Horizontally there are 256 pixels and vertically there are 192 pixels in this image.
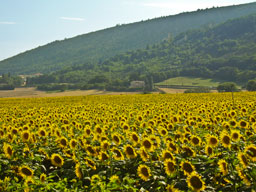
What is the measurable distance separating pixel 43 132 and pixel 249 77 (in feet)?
369

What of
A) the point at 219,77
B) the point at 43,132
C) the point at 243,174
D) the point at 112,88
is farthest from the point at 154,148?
the point at 219,77

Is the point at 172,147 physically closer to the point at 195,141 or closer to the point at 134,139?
the point at 195,141

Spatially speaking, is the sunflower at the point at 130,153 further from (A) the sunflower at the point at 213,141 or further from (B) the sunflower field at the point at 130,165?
(A) the sunflower at the point at 213,141

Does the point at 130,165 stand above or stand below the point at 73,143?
below

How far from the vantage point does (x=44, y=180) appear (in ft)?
16.7

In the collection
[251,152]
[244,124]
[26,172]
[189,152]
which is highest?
[244,124]

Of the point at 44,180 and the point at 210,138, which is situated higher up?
the point at 210,138

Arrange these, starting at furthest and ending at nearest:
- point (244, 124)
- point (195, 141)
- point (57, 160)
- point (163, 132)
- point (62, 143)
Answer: point (244, 124) → point (163, 132) → point (62, 143) → point (195, 141) → point (57, 160)

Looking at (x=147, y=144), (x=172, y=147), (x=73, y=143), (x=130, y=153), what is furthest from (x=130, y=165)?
(x=73, y=143)

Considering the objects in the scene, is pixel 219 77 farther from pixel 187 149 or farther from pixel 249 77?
pixel 187 149

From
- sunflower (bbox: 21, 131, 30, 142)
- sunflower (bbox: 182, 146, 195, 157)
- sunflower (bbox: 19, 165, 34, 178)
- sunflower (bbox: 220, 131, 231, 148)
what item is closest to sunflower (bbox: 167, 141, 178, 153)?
sunflower (bbox: 182, 146, 195, 157)

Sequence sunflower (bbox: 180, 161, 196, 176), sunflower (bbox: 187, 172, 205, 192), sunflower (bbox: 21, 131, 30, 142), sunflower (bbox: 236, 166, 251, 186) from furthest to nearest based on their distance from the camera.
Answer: sunflower (bbox: 21, 131, 30, 142)
sunflower (bbox: 180, 161, 196, 176)
sunflower (bbox: 236, 166, 251, 186)
sunflower (bbox: 187, 172, 205, 192)

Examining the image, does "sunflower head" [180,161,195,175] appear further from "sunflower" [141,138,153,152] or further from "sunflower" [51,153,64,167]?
"sunflower" [51,153,64,167]

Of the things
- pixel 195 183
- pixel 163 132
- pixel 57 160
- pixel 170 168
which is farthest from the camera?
pixel 163 132
